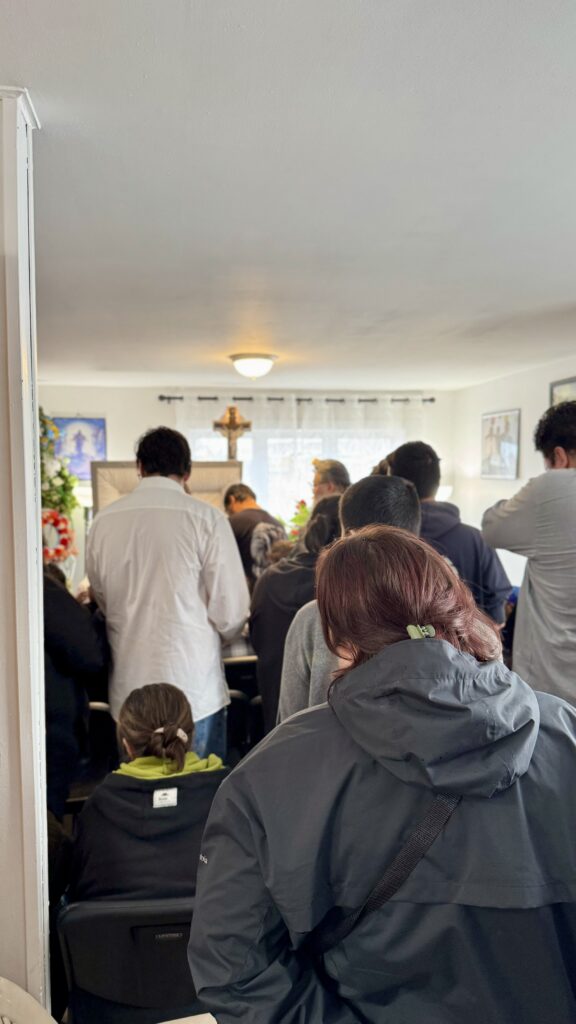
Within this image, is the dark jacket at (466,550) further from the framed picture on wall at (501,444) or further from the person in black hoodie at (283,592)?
the framed picture on wall at (501,444)

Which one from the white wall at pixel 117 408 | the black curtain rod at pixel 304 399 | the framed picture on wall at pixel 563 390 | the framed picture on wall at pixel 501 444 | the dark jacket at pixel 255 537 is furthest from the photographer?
the black curtain rod at pixel 304 399

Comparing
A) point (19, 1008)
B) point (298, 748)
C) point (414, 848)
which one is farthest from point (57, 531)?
point (414, 848)

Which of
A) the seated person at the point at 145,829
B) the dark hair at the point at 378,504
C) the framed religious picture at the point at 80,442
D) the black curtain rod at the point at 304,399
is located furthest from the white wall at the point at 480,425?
the seated person at the point at 145,829

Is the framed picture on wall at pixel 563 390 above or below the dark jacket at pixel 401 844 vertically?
above

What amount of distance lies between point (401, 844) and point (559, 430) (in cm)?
157

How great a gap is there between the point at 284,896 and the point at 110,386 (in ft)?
22.1

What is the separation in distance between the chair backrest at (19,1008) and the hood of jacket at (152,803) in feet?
1.12

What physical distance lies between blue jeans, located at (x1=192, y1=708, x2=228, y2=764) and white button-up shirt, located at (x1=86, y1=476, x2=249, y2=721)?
0.04m

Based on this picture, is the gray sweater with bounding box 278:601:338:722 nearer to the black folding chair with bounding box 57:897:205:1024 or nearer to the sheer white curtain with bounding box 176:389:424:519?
the black folding chair with bounding box 57:897:205:1024

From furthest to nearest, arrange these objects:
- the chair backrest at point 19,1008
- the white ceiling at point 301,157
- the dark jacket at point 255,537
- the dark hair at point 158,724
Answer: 1. the dark jacket at point 255,537
2. the dark hair at point 158,724
3. the chair backrest at point 19,1008
4. the white ceiling at point 301,157

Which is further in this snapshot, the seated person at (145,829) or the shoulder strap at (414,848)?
the seated person at (145,829)

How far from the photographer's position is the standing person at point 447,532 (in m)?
2.29

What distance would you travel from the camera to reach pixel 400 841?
83 cm

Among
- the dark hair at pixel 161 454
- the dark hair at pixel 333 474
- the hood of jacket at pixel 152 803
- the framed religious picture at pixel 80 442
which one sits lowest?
the hood of jacket at pixel 152 803
